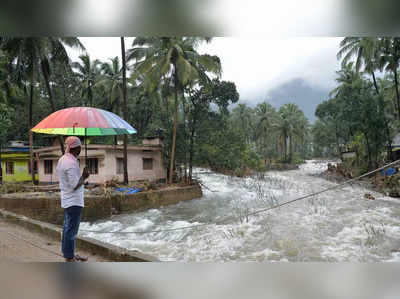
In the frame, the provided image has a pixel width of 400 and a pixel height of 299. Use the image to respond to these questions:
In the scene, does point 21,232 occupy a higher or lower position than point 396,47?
lower

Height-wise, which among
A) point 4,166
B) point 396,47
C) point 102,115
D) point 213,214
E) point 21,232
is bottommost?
point 213,214

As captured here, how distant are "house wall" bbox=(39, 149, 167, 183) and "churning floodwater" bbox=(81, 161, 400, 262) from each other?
5.75ft

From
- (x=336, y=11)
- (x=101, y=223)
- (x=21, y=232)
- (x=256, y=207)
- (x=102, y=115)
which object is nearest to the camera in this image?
(x=336, y=11)

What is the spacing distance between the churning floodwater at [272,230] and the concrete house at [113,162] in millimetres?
1794

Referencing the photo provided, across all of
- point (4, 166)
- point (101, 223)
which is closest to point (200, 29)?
point (101, 223)

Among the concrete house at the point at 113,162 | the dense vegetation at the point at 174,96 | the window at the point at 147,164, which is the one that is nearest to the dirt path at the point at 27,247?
the concrete house at the point at 113,162

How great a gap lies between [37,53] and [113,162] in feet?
12.4

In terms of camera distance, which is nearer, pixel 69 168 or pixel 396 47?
pixel 69 168

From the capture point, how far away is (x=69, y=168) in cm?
212

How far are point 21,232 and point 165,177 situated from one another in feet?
20.3

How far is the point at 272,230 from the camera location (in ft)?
17.0

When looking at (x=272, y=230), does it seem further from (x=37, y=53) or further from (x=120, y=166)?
(x=37, y=53)

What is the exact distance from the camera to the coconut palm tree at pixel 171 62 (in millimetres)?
8664

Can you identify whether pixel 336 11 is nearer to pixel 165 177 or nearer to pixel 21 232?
pixel 21 232
